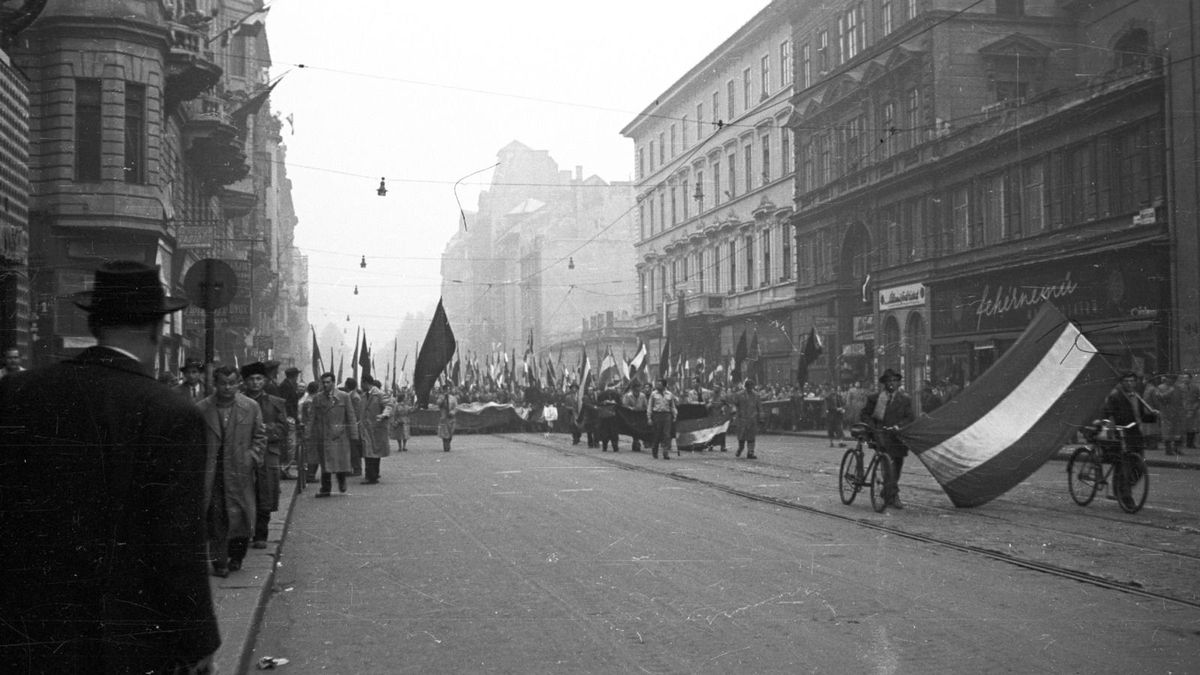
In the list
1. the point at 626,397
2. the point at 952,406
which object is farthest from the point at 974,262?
the point at 952,406

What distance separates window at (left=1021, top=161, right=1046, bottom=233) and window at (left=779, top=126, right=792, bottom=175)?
715 inches

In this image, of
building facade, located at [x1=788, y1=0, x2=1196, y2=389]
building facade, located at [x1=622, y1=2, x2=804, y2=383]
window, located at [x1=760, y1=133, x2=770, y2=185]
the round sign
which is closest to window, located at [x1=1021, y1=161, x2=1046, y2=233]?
building facade, located at [x1=788, y1=0, x2=1196, y2=389]

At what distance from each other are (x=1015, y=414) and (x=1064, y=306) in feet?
64.2

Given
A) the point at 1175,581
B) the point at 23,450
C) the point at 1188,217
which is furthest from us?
the point at 1188,217

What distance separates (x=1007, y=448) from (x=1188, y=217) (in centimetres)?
1625

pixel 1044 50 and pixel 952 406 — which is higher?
pixel 1044 50

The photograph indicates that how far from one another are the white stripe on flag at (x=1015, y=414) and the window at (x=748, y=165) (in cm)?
4318

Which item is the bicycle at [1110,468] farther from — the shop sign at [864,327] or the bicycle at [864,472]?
the shop sign at [864,327]

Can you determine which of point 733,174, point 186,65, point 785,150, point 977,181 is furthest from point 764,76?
point 186,65

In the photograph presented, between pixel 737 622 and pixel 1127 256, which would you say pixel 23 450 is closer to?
pixel 737 622

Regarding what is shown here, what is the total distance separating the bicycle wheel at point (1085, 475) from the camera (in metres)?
14.3

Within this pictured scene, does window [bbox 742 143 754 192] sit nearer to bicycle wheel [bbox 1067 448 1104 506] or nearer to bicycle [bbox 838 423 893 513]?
bicycle [bbox 838 423 893 513]

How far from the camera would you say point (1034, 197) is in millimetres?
34500

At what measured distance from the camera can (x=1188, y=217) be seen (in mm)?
27641
